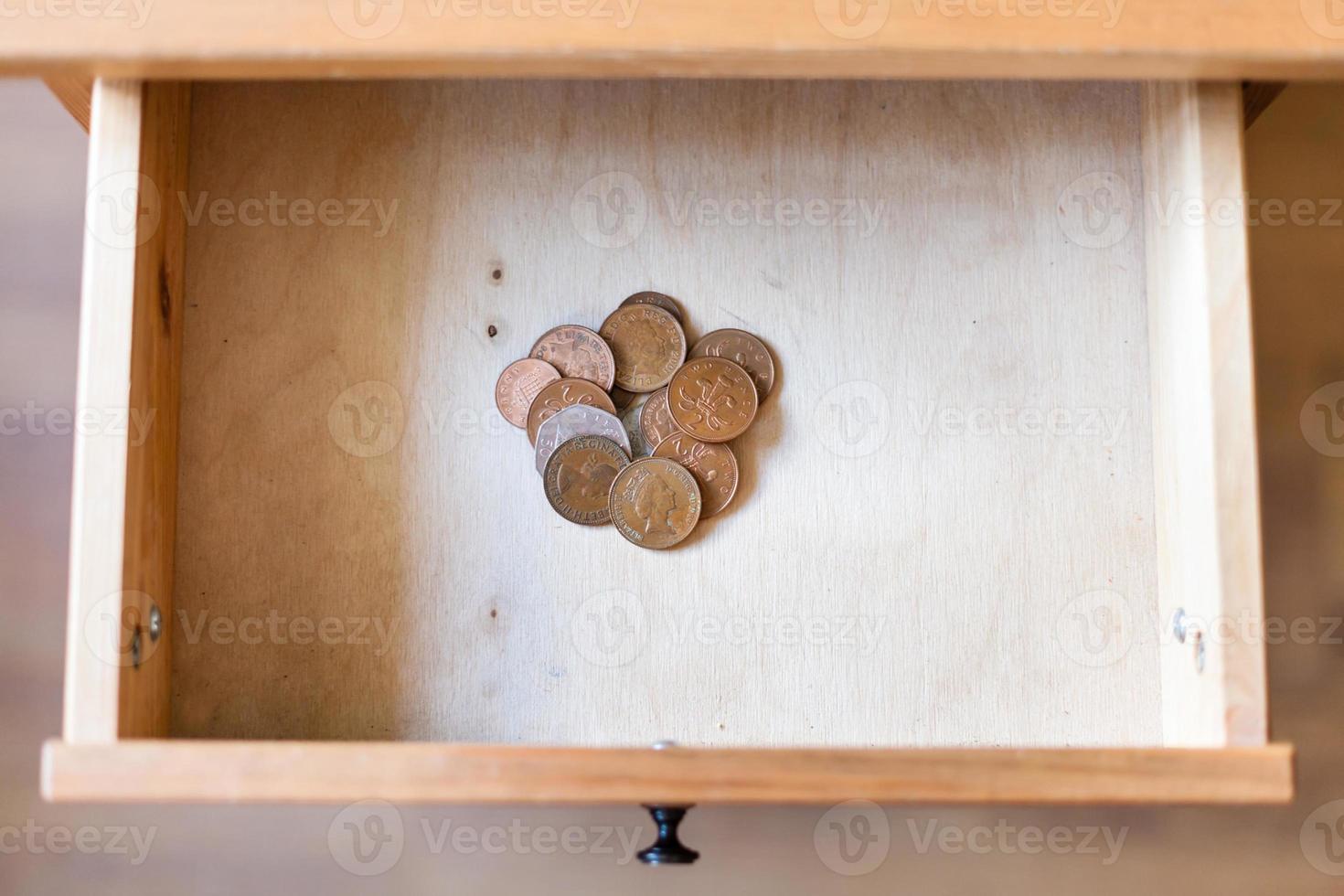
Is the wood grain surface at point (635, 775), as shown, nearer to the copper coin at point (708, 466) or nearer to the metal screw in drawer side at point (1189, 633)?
the metal screw in drawer side at point (1189, 633)

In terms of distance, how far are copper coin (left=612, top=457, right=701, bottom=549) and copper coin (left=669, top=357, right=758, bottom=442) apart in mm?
37

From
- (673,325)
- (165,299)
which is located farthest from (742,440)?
(165,299)

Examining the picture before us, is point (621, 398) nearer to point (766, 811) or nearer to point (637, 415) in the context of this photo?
point (637, 415)

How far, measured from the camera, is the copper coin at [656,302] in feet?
3.25

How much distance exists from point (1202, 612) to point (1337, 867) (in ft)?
1.35

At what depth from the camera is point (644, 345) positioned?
3.23 ft

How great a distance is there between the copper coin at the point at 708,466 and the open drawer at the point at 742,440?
16 mm

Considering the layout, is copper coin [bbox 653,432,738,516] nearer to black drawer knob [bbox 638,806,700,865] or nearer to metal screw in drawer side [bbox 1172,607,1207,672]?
black drawer knob [bbox 638,806,700,865]

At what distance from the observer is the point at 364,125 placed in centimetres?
101

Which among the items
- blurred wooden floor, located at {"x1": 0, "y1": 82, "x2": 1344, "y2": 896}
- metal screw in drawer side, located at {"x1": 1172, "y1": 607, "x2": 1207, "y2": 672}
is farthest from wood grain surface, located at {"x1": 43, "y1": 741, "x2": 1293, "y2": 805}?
blurred wooden floor, located at {"x1": 0, "y1": 82, "x2": 1344, "y2": 896}

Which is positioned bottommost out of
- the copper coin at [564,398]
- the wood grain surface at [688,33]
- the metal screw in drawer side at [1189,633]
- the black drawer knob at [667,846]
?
the black drawer knob at [667,846]

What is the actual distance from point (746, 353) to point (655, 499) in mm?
143

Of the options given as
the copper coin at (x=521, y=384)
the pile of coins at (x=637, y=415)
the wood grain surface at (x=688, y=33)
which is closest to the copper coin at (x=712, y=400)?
the pile of coins at (x=637, y=415)

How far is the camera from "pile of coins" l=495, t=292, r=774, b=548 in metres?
0.96
